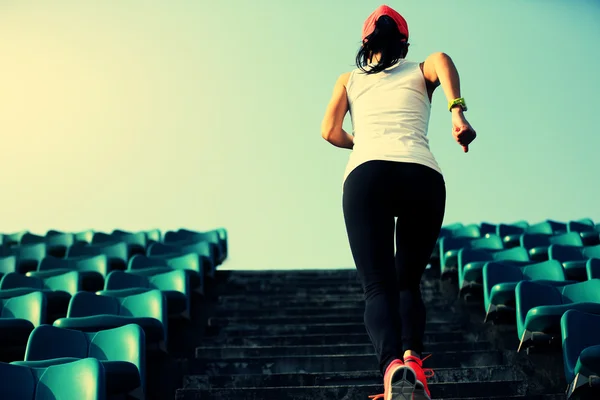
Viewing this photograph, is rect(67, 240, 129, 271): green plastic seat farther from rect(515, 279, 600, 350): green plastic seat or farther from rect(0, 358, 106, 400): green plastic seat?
rect(0, 358, 106, 400): green plastic seat

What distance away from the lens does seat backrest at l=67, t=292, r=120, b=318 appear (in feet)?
14.2

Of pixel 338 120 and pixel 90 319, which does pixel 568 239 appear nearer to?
pixel 90 319

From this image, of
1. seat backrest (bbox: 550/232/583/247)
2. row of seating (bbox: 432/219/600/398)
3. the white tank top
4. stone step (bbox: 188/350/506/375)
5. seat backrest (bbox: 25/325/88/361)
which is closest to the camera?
the white tank top

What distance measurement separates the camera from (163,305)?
4430 millimetres

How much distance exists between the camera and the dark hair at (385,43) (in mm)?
2320

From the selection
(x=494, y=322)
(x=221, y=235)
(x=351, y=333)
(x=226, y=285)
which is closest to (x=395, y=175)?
(x=494, y=322)

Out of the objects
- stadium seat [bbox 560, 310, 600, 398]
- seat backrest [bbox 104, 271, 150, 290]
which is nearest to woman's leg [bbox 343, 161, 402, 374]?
stadium seat [bbox 560, 310, 600, 398]

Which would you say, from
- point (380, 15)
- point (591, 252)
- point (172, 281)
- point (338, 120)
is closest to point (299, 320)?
point (172, 281)

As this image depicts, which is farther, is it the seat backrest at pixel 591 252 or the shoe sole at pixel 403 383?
the seat backrest at pixel 591 252

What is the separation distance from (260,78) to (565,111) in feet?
Result: 15.5

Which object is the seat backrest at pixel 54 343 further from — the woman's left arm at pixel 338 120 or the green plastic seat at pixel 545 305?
the green plastic seat at pixel 545 305

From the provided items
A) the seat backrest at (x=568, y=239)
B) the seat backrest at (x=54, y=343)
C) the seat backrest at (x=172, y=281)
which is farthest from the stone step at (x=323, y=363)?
the seat backrest at (x=568, y=239)

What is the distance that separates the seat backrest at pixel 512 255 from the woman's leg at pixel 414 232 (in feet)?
13.0

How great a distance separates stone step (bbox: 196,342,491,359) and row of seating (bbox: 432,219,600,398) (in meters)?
0.29
